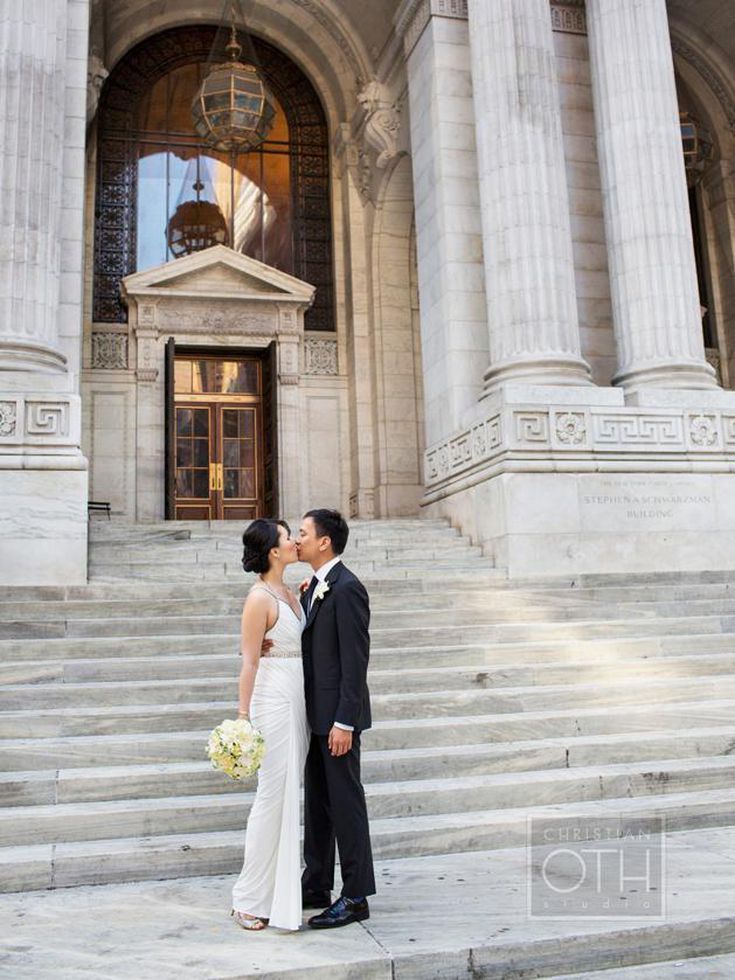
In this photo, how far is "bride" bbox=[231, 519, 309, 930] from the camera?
4172 mm

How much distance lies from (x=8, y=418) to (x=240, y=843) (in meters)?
6.37

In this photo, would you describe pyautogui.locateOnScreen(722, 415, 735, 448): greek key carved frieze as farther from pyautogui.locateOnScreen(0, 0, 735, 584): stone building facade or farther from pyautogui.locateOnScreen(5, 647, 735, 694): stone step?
pyautogui.locateOnScreen(5, 647, 735, 694): stone step

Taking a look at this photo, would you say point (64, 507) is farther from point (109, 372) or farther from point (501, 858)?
point (109, 372)

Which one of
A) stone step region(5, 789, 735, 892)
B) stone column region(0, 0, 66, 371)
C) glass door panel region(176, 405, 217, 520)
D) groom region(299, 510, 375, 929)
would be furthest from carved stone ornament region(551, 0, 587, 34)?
groom region(299, 510, 375, 929)

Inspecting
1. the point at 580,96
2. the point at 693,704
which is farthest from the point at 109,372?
the point at 693,704

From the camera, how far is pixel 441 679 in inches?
299

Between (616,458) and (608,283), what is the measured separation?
4.06m

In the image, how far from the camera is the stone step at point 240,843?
16.1 feet

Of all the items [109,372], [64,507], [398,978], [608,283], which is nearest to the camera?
[398,978]

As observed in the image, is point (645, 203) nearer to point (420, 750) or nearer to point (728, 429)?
point (728, 429)

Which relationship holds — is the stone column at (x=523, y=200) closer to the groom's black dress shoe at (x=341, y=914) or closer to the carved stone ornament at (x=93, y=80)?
the carved stone ornament at (x=93, y=80)

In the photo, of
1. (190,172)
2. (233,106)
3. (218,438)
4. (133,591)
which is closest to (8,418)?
(133,591)

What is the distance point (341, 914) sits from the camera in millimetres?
4207

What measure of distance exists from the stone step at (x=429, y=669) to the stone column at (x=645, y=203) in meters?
5.38
